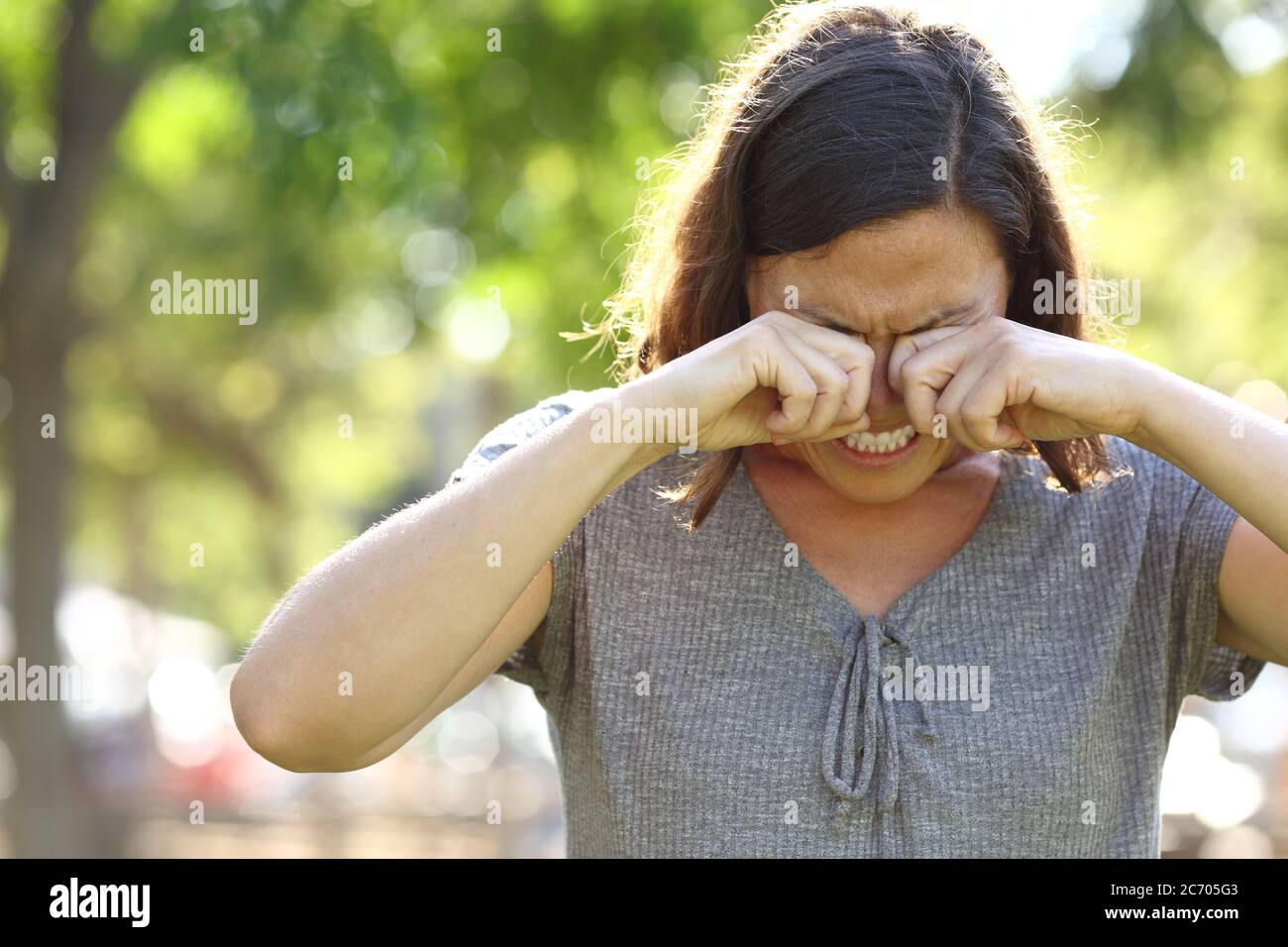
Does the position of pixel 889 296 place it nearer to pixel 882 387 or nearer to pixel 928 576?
pixel 882 387

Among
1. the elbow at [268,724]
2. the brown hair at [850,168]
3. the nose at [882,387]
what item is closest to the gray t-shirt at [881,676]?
the brown hair at [850,168]

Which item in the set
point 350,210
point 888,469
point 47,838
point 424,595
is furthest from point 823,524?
point 47,838

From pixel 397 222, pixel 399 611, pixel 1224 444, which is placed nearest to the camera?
pixel 399 611

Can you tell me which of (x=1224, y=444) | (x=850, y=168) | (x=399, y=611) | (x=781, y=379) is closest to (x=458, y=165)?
(x=850, y=168)

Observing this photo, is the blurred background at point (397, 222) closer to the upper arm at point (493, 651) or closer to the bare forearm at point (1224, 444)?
the bare forearm at point (1224, 444)

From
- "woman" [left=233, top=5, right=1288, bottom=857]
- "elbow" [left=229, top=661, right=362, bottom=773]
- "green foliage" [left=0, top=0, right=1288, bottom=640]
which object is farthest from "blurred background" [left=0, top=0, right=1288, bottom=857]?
"elbow" [left=229, top=661, right=362, bottom=773]

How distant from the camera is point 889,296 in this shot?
7.01 ft

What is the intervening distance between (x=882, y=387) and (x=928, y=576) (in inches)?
12.4

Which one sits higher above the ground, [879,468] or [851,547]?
[879,468]

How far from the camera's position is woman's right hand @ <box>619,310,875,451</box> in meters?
2.07

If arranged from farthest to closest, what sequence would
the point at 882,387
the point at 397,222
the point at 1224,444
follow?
1. the point at 397,222
2. the point at 882,387
3. the point at 1224,444

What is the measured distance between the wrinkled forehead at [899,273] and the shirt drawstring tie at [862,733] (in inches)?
19.5

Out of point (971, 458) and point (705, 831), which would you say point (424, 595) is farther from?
point (971, 458)

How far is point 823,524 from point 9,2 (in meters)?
6.58
